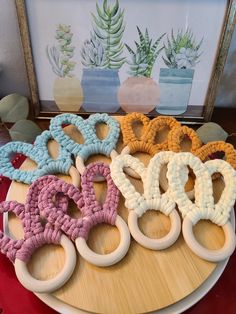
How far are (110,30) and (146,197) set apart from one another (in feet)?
1.06

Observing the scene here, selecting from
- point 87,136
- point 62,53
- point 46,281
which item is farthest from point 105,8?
point 46,281

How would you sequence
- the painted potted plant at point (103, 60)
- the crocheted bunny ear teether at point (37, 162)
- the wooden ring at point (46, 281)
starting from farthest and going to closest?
the painted potted plant at point (103, 60) → the crocheted bunny ear teether at point (37, 162) → the wooden ring at point (46, 281)

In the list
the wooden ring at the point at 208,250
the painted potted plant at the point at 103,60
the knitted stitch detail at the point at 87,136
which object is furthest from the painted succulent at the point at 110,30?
the wooden ring at the point at 208,250

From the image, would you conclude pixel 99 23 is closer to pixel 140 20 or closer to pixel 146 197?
pixel 140 20

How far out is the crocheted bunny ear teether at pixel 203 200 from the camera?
1.36ft

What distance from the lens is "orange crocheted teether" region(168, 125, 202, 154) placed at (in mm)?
522

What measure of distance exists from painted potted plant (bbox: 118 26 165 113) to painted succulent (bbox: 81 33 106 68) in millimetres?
50

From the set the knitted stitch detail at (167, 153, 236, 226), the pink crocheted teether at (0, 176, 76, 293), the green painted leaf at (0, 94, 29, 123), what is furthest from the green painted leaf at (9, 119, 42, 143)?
the knitted stitch detail at (167, 153, 236, 226)

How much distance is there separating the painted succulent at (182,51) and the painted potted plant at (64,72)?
0.59 ft

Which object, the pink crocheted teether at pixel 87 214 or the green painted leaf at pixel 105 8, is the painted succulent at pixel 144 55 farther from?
the pink crocheted teether at pixel 87 214

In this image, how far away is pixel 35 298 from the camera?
41 cm

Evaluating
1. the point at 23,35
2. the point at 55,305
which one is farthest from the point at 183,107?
the point at 55,305

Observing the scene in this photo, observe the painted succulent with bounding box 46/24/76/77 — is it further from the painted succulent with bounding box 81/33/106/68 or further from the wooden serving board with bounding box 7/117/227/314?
the wooden serving board with bounding box 7/117/227/314

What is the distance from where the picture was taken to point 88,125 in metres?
0.55
